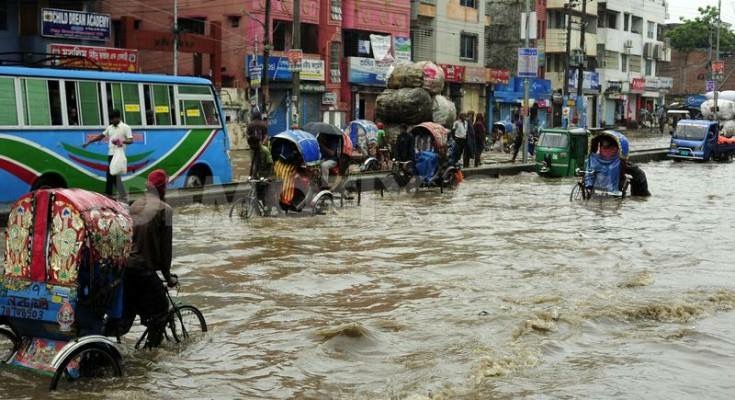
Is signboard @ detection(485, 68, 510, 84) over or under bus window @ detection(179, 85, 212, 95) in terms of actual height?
over

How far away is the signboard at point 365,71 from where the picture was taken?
142ft

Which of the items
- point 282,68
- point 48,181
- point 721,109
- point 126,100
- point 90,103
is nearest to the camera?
point 48,181

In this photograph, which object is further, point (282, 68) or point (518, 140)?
point (282, 68)

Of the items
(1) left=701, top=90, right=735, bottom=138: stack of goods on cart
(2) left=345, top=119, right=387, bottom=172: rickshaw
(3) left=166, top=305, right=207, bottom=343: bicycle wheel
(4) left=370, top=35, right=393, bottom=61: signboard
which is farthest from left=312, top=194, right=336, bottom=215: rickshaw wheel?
(1) left=701, top=90, right=735, bottom=138: stack of goods on cart

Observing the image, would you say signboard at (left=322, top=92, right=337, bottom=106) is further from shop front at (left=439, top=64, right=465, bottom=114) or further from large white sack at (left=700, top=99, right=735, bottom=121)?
large white sack at (left=700, top=99, right=735, bottom=121)

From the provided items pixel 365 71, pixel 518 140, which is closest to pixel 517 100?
pixel 365 71

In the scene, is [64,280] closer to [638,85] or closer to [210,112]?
[210,112]

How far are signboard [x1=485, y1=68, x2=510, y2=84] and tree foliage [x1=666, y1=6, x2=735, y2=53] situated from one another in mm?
41469

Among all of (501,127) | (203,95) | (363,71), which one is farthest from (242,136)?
(203,95)

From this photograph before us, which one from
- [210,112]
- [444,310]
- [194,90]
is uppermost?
[194,90]

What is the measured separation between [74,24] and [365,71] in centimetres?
1520

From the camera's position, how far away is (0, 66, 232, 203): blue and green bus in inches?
635

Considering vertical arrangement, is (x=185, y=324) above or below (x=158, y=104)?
below

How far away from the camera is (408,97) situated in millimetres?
30156
